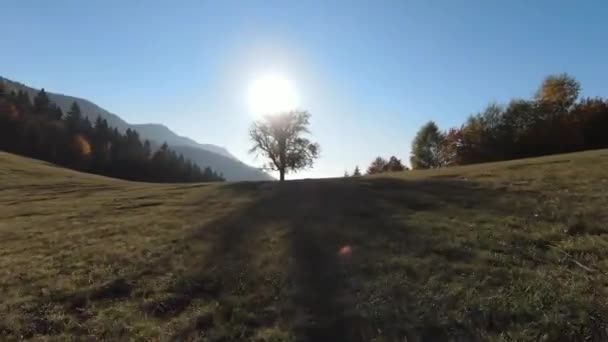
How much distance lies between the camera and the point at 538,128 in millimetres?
81000

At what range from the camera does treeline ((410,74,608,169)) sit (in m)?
78.8

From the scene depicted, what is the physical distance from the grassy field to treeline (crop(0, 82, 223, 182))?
113652mm

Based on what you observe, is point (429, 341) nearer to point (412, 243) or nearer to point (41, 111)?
point (412, 243)

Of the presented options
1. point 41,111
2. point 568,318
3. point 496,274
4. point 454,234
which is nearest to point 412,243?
point 454,234

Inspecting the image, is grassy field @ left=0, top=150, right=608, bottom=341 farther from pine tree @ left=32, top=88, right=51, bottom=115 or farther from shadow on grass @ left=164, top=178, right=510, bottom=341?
pine tree @ left=32, top=88, right=51, bottom=115

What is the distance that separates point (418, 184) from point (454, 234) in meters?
14.6

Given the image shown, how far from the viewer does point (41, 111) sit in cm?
14100

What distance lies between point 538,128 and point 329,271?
8094cm

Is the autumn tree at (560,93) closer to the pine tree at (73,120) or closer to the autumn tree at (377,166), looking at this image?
the autumn tree at (377,166)

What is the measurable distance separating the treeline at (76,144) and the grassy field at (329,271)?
114m

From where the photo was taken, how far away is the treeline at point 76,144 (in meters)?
121

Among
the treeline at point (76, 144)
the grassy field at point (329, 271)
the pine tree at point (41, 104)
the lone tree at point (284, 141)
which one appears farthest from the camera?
the pine tree at point (41, 104)

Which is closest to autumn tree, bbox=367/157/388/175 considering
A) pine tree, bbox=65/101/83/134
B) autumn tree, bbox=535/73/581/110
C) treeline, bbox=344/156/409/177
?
treeline, bbox=344/156/409/177

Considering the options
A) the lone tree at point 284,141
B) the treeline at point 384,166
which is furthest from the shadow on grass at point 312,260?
the treeline at point 384,166
